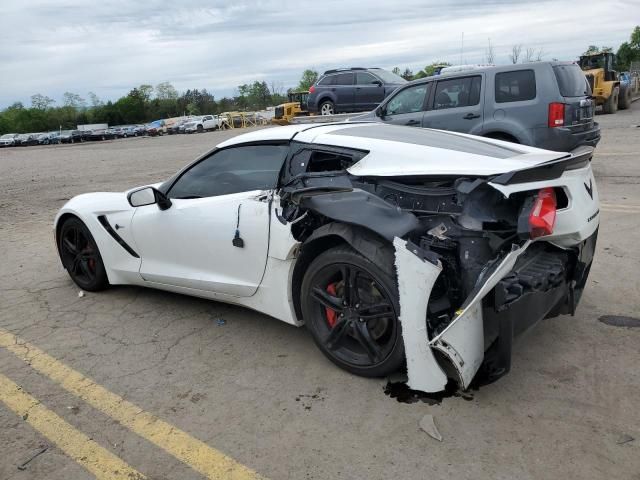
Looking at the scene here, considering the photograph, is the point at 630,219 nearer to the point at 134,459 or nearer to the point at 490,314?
the point at 490,314

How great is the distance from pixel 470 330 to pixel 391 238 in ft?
2.03

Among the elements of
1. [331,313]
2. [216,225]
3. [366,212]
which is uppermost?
[366,212]

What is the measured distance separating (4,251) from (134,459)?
538 centimetres

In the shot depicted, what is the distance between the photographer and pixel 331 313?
11.0ft

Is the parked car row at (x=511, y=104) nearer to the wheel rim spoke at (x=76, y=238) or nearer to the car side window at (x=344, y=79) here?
the wheel rim spoke at (x=76, y=238)

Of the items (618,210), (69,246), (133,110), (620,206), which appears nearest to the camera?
(69,246)

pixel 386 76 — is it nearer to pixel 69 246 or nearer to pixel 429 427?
pixel 69 246

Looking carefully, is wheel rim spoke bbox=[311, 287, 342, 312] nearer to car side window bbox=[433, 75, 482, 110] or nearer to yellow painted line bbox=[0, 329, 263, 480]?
yellow painted line bbox=[0, 329, 263, 480]

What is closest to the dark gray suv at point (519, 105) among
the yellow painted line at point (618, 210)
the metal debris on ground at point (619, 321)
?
the yellow painted line at point (618, 210)

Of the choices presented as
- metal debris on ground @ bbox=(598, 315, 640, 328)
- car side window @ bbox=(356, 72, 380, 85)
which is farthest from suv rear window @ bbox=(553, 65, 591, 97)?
car side window @ bbox=(356, 72, 380, 85)

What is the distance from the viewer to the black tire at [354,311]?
9.89 ft

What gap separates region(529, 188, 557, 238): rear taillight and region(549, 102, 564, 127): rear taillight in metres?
5.75

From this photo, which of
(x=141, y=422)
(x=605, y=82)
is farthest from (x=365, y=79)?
(x=141, y=422)

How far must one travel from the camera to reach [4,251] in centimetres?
695
